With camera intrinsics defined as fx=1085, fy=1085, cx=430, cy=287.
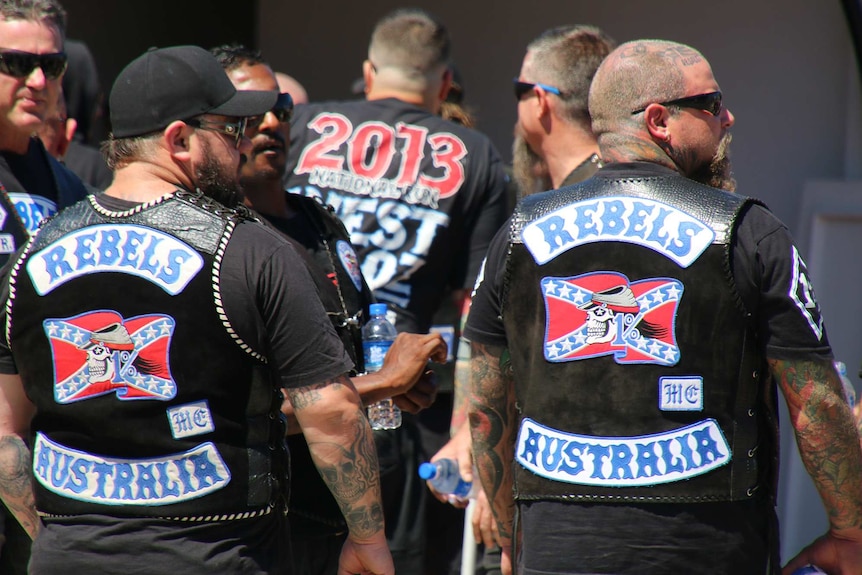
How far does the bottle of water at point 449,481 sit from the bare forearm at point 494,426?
0.69 metres

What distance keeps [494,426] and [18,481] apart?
1.26 meters

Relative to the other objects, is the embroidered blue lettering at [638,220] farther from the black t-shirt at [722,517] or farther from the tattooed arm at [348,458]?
the tattooed arm at [348,458]

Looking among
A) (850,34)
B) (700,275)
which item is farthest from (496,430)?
(850,34)

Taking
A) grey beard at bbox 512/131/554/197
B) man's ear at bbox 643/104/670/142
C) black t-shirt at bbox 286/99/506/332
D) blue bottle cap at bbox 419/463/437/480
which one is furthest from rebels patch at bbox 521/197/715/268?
black t-shirt at bbox 286/99/506/332

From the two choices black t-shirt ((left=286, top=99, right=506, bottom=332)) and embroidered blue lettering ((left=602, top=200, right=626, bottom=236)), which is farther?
black t-shirt ((left=286, top=99, right=506, bottom=332))

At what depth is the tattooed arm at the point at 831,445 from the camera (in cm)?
249

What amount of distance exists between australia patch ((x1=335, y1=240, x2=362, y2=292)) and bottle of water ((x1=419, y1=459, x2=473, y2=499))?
0.74m

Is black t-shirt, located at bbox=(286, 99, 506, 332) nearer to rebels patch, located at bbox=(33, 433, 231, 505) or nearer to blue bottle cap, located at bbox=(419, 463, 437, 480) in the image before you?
blue bottle cap, located at bbox=(419, 463, 437, 480)

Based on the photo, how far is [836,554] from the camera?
263 centimetres

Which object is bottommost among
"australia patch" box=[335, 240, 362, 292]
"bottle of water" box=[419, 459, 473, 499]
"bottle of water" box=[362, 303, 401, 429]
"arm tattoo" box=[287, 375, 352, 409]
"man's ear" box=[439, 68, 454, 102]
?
"bottle of water" box=[419, 459, 473, 499]

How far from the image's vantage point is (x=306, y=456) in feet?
10.7

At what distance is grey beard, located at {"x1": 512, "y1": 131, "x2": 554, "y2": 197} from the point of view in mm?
4172

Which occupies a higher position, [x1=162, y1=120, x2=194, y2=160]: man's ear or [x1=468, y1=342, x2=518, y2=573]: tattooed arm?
[x1=162, y1=120, x2=194, y2=160]: man's ear

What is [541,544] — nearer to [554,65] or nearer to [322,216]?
[322,216]
